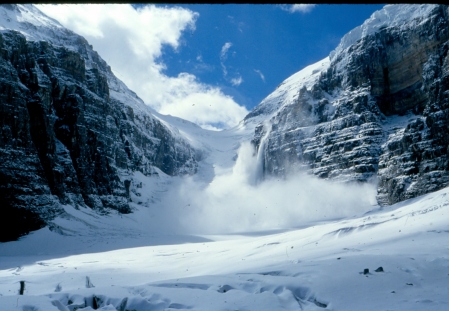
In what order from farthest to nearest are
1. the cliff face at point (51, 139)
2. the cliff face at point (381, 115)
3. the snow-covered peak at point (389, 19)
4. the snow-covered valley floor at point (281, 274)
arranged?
the snow-covered peak at point (389, 19) → the cliff face at point (51, 139) → the cliff face at point (381, 115) → the snow-covered valley floor at point (281, 274)

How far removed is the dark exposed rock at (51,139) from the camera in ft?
216

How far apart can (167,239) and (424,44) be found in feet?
216

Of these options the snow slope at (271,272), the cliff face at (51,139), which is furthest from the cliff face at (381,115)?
the cliff face at (51,139)

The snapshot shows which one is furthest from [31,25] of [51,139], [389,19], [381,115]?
[389,19]

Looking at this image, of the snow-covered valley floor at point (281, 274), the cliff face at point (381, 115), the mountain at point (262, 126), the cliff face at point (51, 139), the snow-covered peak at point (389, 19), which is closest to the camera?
the snow-covered valley floor at point (281, 274)

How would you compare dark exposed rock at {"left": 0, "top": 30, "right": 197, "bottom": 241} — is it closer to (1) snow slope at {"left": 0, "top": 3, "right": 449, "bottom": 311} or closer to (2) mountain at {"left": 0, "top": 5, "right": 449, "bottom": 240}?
(2) mountain at {"left": 0, "top": 5, "right": 449, "bottom": 240}

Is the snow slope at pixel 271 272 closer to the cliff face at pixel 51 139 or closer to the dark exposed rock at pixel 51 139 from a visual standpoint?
the cliff face at pixel 51 139

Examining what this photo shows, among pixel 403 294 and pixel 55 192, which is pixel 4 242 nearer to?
pixel 55 192

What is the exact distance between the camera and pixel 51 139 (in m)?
76.3

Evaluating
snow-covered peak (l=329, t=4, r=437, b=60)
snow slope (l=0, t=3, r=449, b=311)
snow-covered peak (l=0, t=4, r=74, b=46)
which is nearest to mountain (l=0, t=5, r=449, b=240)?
snow-covered peak (l=329, t=4, r=437, b=60)

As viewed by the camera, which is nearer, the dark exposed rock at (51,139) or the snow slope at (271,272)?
the snow slope at (271,272)

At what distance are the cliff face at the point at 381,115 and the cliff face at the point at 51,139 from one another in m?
47.2

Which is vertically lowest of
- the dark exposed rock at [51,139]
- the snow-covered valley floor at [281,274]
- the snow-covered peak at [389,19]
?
the snow-covered valley floor at [281,274]

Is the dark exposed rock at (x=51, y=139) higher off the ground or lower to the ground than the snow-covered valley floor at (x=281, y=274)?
higher
